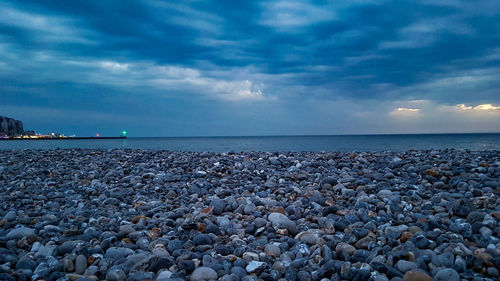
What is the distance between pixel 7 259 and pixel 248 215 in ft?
9.28

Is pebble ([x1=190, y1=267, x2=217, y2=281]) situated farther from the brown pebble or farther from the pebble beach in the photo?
the brown pebble

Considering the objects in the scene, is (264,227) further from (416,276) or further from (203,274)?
(416,276)

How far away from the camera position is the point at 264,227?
3826 millimetres

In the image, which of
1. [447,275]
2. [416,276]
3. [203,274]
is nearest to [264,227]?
[203,274]

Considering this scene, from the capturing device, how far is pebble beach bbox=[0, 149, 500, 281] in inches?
110

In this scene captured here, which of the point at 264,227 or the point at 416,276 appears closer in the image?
the point at 416,276

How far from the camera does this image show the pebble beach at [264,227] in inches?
110

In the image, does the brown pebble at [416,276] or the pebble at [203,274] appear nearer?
the brown pebble at [416,276]

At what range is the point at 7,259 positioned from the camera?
3.06 metres

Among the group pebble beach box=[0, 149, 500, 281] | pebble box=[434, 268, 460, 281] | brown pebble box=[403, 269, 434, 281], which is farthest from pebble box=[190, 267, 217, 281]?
pebble box=[434, 268, 460, 281]

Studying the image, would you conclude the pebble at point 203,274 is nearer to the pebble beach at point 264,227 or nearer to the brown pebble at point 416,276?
the pebble beach at point 264,227

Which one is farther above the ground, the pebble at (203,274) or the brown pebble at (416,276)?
the brown pebble at (416,276)

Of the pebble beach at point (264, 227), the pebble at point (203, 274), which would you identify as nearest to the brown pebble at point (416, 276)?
the pebble beach at point (264, 227)

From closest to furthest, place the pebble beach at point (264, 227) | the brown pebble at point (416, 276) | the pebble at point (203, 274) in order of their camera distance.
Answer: the brown pebble at point (416, 276) < the pebble at point (203, 274) < the pebble beach at point (264, 227)
